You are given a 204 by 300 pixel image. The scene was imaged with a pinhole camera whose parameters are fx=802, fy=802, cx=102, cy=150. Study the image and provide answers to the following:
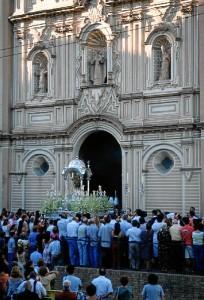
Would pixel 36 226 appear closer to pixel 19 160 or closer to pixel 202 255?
pixel 202 255

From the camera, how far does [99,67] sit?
43.3 metres

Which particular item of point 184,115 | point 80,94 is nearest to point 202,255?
point 184,115

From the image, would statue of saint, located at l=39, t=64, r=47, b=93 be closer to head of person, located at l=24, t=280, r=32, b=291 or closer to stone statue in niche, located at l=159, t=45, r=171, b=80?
stone statue in niche, located at l=159, t=45, r=171, b=80

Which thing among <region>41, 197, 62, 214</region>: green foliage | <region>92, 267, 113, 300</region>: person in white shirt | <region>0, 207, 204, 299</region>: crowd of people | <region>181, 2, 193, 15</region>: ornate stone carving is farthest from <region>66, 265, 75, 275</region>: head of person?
<region>181, 2, 193, 15</region>: ornate stone carving

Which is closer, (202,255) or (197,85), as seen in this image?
(202,255)

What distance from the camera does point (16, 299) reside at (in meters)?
18.1

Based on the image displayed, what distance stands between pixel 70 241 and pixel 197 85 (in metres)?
13.1

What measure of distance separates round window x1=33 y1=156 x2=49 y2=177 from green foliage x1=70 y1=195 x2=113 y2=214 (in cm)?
621

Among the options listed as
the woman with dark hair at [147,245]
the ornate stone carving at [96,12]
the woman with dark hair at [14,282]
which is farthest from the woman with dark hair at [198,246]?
the ornate stone carving at [96,12]

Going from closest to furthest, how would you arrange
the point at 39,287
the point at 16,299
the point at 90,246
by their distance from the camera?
1. the point at 16,299
2. the point at 39,287
3. the point at 90,246

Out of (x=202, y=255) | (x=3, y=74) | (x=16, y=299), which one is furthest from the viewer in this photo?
(x=3, y=74)

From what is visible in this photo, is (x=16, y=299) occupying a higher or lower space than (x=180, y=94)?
lower

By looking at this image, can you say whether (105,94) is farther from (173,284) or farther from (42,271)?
(42,271)

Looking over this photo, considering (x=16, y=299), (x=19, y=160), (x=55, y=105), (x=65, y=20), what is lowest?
(x=16, y=299)
